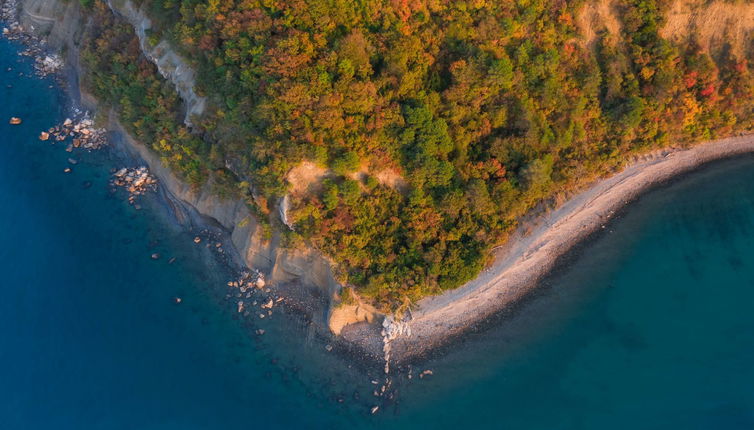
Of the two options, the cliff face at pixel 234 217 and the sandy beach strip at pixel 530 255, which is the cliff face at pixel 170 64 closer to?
the cliff face at pixel 234 217

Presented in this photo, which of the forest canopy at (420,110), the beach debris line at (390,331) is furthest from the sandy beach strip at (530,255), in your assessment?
the forest canopy at (420,110)

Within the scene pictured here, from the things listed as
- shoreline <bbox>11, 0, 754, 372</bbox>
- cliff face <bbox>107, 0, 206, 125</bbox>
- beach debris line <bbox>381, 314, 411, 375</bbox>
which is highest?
cliff face <bbox>107, 0, 206, 125</bbox>

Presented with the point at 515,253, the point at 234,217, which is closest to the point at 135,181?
the point at 234,217

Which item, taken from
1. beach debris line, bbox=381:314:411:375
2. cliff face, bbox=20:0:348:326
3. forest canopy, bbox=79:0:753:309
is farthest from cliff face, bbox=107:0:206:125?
beach debris line, bbox=381:314:411:375

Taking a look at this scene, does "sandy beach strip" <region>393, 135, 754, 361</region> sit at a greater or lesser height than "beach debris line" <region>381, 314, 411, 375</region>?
greater

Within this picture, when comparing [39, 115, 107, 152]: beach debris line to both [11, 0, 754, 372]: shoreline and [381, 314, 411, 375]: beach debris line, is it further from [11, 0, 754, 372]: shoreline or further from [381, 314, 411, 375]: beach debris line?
[381, 314, 411, 375]: beach debris line

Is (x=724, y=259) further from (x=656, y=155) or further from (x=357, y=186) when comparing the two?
(x=357, y=186)
